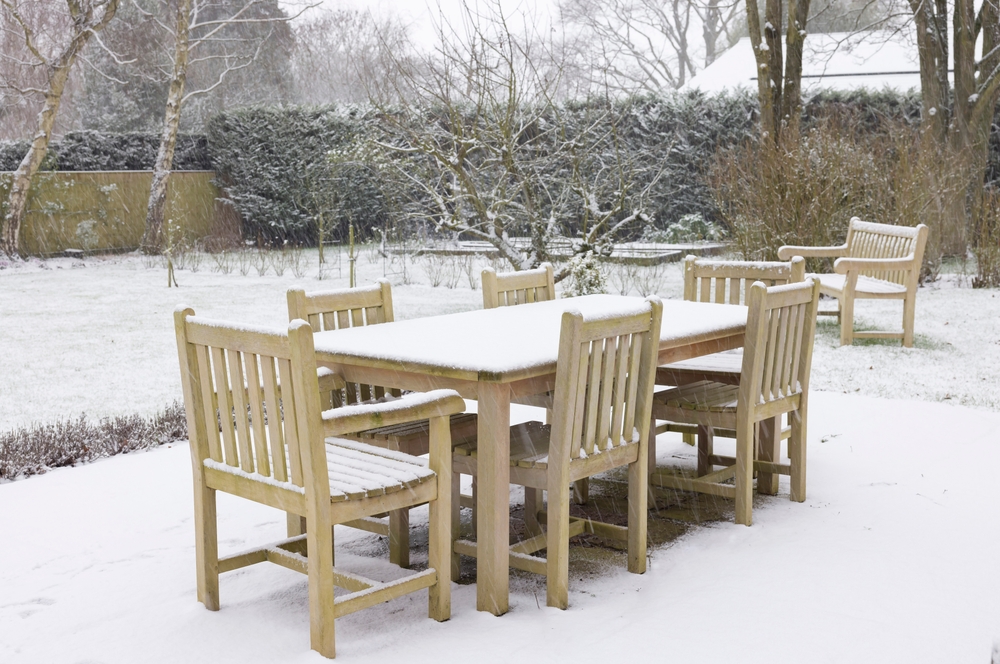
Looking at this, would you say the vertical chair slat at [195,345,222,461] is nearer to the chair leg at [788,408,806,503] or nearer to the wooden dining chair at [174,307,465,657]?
the wooden dining chair at [174,307,465,657]

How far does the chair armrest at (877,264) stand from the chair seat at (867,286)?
0.47 ft

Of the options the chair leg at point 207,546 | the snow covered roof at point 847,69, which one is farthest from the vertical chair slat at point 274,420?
the snow covered roof at point 847,69

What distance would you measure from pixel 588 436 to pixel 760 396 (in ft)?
3.49

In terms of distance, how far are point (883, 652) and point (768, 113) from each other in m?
10.1

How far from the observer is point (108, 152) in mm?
17469

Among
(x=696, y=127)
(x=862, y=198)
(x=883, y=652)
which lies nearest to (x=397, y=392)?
(x=883, y=652)

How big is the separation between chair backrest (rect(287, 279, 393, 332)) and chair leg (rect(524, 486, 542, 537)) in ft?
3.23

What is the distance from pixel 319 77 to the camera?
2772 cm

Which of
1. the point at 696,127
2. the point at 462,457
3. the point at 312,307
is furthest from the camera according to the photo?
the point at 696,127

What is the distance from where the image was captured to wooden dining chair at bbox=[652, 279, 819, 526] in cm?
378

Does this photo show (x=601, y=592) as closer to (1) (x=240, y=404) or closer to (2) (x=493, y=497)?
(2) (x=493, y=497)

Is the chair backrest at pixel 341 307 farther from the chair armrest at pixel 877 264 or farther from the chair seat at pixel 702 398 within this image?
the chair armrest at pixel 877 264

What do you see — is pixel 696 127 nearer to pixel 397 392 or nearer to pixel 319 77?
pixel 397 392

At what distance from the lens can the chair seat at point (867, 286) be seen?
778 centimetres
